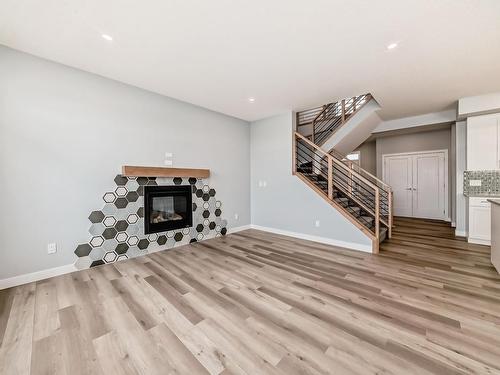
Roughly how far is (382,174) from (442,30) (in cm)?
534

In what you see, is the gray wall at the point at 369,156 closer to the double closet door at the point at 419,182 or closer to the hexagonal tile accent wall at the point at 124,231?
the double closet door at the point at 419,182

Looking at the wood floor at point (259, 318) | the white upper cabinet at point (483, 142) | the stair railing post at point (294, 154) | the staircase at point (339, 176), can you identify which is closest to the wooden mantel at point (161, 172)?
the wood floor at point (259, 318)

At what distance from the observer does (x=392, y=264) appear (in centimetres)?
288

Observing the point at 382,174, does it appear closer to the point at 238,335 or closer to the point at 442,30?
the point at 442,30

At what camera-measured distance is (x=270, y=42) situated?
222 centimetres

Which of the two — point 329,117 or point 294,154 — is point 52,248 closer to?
point 294,154

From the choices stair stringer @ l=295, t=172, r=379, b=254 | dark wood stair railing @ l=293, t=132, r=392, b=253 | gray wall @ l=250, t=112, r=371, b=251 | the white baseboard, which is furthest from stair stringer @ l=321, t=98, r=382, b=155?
the white baseboard

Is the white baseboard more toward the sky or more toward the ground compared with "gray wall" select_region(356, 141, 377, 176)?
more toward the ground

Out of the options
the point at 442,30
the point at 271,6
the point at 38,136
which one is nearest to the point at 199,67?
the point at 271,6

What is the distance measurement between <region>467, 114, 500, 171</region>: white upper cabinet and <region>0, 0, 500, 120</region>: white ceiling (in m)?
0.65

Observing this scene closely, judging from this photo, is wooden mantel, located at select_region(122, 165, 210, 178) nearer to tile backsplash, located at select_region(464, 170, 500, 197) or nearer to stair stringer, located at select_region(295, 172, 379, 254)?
stair stringer, located at select_region(295, 172, 379, 254)

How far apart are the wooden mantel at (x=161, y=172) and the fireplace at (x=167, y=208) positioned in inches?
9.2

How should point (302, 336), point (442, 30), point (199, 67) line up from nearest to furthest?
point (302, 336) → point (442, 30) → point (199, 67)

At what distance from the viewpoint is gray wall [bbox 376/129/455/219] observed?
5.64 meters
